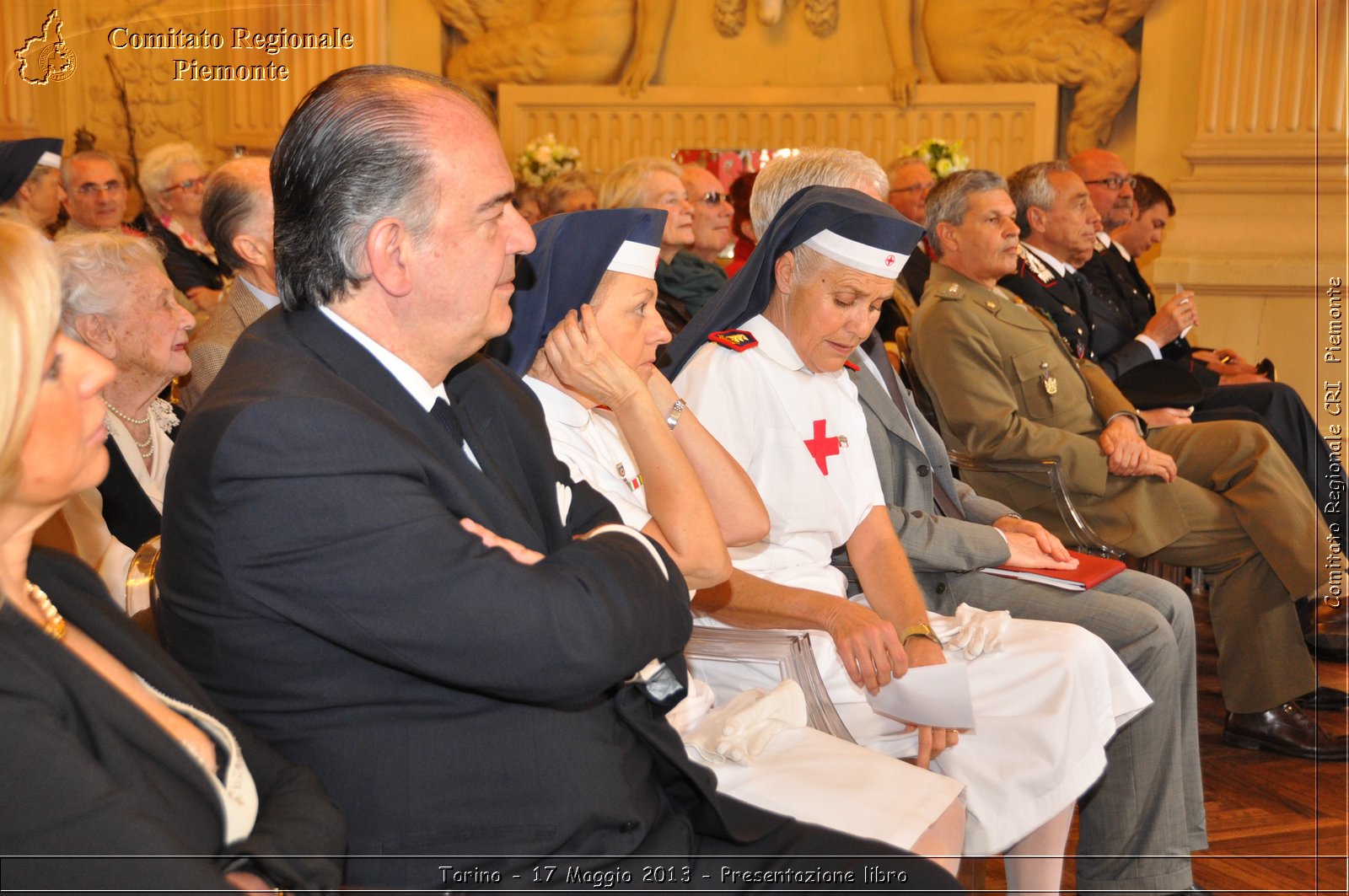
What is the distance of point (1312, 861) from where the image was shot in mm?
3006

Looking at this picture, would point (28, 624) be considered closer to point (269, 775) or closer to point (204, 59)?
point (269, 775)

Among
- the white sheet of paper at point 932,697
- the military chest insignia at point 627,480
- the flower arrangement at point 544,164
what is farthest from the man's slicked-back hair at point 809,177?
the flower arrangement at point 544,164

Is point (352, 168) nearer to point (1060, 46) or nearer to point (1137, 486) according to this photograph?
point (1137, 486)

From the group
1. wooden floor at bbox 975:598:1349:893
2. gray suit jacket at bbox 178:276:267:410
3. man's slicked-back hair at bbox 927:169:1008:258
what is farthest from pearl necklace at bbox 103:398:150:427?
man's slicked-back hair at bbox 927:169:1008:258

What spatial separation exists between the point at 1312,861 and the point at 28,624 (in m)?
3.04

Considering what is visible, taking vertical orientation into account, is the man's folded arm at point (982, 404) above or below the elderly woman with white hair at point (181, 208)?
below

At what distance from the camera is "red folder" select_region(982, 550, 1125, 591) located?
118 inches

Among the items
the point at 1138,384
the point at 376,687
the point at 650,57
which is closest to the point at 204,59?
the point at 650,57

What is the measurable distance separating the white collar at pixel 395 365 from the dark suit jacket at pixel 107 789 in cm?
45

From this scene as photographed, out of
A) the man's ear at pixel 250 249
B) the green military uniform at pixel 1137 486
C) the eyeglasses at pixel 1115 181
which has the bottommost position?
the green military uniform at pixel 1137 486

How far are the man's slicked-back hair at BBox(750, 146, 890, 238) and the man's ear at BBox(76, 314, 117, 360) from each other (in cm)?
165

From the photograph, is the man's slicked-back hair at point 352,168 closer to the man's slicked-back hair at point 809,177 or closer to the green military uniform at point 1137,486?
the man's slicked-back hair at point 809,177

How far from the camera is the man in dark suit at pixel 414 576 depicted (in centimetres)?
134

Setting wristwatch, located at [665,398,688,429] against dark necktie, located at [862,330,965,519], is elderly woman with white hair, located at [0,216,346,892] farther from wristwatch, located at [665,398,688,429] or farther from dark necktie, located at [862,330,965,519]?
dark necktie, located at [862,330,965,519]
